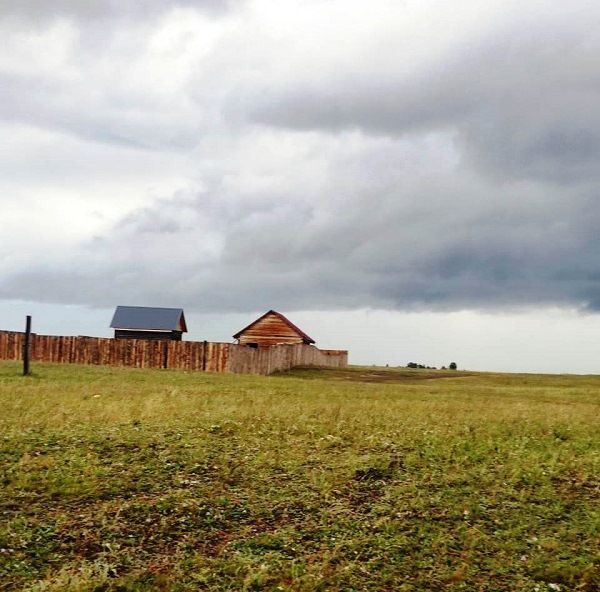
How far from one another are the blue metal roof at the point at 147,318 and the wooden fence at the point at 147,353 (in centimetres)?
1583

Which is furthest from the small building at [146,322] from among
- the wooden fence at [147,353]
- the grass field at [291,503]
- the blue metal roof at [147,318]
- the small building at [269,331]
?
the grass field at [291,503]

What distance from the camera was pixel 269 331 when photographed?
7188 cm

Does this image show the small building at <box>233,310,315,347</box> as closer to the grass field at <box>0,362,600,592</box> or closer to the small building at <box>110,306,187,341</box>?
the small building at <box>110,306,187,341</box>

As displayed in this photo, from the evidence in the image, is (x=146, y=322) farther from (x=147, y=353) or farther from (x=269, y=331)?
(x=147, y=353)

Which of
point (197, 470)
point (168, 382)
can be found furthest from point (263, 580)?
point (168, 382)

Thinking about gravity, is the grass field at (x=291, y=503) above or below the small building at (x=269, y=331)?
below

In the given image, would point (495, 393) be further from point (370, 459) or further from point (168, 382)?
point (370, 459)

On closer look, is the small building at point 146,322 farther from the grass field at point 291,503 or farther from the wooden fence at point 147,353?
the grass field at point 291,503

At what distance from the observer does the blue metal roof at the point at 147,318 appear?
71.1 meters

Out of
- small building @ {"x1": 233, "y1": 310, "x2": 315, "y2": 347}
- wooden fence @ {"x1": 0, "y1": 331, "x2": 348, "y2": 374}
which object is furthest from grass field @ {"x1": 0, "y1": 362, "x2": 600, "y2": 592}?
small building @ {"x1": 233, "y1": 310, "x2": 315, "y2": 347}

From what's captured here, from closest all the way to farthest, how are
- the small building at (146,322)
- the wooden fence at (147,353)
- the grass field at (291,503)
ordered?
the grass field at (291,503) < the wooden fence at (147,353) < the small building at (146,322)

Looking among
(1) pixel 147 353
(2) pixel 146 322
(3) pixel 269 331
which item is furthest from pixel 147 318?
(1) pixel 147 353

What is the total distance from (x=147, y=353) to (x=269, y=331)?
20.9 m

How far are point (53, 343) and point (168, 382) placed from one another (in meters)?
25.1
